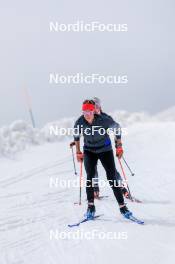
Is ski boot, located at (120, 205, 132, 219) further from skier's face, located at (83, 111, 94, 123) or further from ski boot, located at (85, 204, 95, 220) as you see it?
skier's face, located at (83, 111, 94, 123)

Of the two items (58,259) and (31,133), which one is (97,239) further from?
(31,133)

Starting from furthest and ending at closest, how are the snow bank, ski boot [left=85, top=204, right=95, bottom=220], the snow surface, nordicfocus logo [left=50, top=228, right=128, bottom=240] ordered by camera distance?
the snow bank, ski boot [left=85, top=204, right=95, bottom=220], nordicfocus logo [left=50, top=228, right=128, bottom=240], the snow surface

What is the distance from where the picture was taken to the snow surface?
7.07 metres

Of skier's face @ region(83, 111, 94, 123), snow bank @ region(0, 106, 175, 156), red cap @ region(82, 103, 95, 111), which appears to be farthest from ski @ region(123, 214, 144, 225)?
snow bank @ region(0, 106, 175, 156)

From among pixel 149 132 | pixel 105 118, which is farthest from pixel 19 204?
pixel 149 132

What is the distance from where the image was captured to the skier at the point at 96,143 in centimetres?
820

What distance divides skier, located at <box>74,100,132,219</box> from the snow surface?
0.61m

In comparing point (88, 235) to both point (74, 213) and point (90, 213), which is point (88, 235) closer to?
point (90, 213)

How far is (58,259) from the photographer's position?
699 cm

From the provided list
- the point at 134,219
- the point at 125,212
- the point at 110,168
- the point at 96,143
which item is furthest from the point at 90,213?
the point at 96,143

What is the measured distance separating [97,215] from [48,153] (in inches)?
444

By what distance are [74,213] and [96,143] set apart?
1731 millimetres

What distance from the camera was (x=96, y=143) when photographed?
8336 millimetres

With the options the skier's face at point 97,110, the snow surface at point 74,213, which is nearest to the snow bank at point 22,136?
the snow surface at point 74,213
